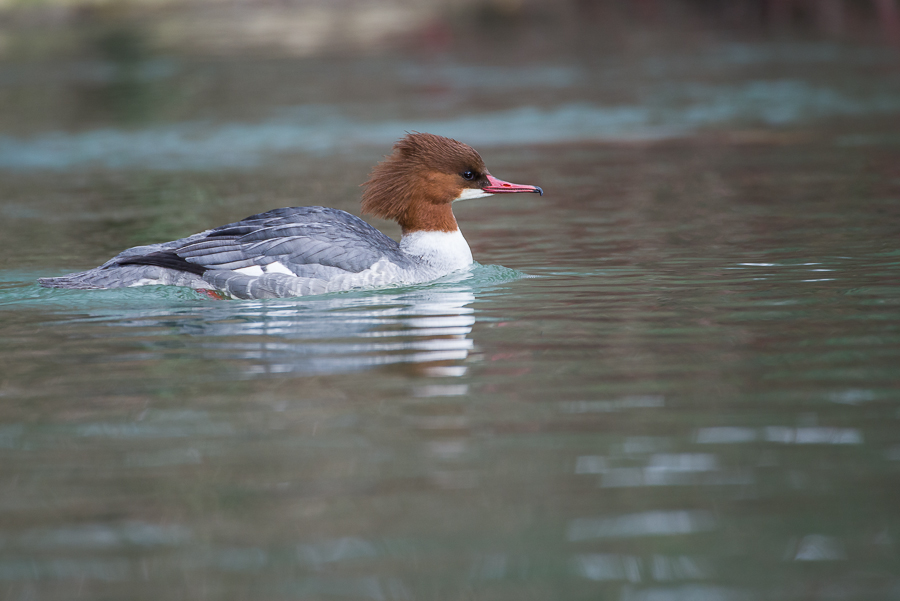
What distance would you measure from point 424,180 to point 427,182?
0.09ft

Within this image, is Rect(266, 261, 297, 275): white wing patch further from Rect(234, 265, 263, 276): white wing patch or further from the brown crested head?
the brown crested head

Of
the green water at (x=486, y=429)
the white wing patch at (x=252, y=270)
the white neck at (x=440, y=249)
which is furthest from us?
the white neck at (x=440, y=249)

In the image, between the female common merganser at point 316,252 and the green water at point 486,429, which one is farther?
the female common merganser at point 316,252

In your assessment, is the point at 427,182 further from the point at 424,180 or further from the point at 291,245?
the point at 291,245

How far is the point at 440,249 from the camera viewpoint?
873 centimetres

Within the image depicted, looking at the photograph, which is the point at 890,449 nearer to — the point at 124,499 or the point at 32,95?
the point at 124,499

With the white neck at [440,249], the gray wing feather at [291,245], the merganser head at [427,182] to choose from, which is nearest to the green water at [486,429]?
the white neck at [440,249]

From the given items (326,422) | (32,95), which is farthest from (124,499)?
(32,95)

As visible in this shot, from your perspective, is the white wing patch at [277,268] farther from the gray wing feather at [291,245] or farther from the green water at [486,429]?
the green water at [486,429]

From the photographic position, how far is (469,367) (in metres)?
5.87

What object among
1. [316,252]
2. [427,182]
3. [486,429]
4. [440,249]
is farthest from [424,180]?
[486,429]

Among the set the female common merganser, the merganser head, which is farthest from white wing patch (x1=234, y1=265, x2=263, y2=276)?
the merganser head

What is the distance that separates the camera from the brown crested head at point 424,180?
8711mm

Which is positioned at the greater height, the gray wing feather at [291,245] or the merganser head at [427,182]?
the merganser head at [427,182]
